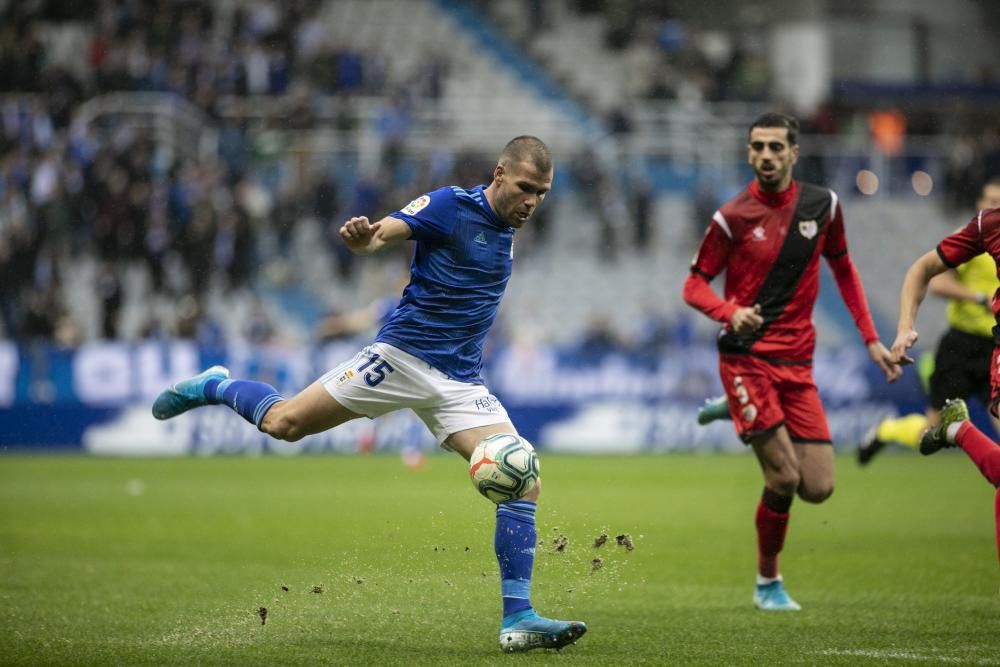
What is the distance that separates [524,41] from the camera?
1312 inches

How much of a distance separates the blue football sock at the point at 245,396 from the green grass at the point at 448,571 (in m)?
1.13

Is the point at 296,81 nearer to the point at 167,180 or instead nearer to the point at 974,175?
the point at 167,180

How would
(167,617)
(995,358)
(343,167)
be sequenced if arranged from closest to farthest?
(995,358) → (167,617) → (343,167)

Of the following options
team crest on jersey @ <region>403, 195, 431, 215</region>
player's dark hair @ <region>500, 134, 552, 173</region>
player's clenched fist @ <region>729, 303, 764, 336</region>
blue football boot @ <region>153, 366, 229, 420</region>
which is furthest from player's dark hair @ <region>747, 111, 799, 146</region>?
blue football boot @ <region>153, 366, 229, 420</region>

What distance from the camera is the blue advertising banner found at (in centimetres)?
2298

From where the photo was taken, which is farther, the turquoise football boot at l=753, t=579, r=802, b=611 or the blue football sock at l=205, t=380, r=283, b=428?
the turquoise football boot at l=753, t=579, r=802, b=611

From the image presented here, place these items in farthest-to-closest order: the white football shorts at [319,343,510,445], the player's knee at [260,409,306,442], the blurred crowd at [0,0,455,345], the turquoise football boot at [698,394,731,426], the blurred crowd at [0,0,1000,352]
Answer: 1. the blurred crowd at [0,0,1000,352]
2. the blurred crowd at [0,0,455,345]
3. the turquoise football boot at [698,394,731,426]
4. the player's knee at [260,409,306,442]
5. the white football shorts at [319,343,510,445]

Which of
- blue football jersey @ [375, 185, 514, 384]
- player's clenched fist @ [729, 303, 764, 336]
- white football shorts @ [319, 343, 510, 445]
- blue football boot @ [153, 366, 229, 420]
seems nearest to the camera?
blue football jersey @ [375, 185, 514, 384]

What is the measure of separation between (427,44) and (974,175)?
39.2 ft

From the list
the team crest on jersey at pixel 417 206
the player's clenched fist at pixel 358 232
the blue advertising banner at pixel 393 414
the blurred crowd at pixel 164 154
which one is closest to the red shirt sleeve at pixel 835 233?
the team crest on jersey at pixel 417 206

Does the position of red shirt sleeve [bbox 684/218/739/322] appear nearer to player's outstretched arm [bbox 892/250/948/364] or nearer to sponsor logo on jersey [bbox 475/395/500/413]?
player's outstretched arm [bbox 892/250/948/364]

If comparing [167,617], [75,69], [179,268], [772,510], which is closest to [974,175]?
[179,268]

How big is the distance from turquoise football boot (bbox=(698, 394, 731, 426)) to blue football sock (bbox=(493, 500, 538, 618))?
8.43ft

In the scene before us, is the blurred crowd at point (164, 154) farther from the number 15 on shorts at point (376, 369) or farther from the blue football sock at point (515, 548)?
the blue football sock at point (515, 548)
